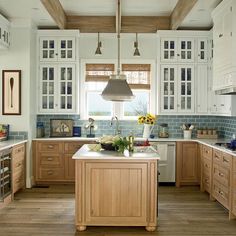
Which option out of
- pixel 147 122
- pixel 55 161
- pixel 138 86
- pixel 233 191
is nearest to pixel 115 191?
Result: pixel 233 191

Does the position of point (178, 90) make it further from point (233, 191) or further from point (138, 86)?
point (233, 191)

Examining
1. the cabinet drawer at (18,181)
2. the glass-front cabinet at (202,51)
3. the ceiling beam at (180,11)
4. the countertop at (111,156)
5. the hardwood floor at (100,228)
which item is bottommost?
the hardwood floor at (100,228)

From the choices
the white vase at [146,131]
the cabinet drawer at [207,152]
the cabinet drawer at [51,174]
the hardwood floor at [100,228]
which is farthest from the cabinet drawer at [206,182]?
the cabinet drawer at [51,174]

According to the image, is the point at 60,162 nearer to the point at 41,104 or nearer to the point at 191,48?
the point at 41,104

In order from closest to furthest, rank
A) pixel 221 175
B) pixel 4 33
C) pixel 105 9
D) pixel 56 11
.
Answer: pixel 221 175
pixel 56 11
pixel 4 33
pixel 105 9

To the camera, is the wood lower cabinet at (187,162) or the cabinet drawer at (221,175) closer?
the cabinet drawer at (221,175)

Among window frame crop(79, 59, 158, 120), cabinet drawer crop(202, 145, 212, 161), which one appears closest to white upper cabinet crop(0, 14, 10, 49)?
window frame crop(79, 59, 158, 120)

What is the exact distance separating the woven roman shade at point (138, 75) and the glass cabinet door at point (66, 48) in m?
1.09

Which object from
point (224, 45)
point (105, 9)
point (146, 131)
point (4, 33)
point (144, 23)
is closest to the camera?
point (224, 45)

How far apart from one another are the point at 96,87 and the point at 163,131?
63.4 inches

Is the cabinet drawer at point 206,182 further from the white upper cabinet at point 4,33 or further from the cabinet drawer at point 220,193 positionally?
the white upper cabinet at point 4,33

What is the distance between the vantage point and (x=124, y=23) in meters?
6.67

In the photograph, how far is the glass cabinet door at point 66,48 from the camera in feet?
21.9

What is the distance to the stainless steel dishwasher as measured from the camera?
6457mm
